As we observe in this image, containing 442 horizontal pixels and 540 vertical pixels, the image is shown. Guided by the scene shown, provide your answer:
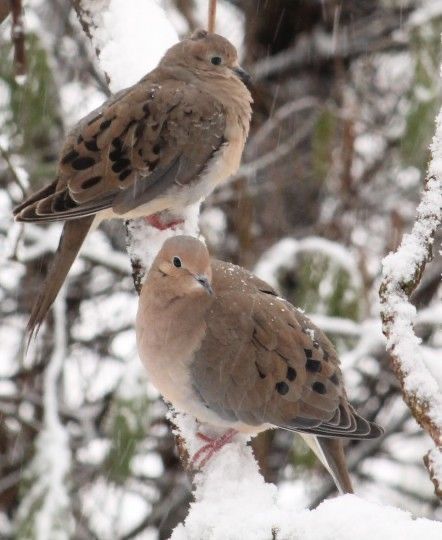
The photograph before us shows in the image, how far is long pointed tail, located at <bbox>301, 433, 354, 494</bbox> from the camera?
2.71 m

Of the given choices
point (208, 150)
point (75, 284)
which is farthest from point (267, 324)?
point (75, 284)

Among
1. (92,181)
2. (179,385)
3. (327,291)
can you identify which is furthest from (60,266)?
(327,291)

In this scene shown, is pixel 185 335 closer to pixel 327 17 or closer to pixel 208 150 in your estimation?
pixel 208 150

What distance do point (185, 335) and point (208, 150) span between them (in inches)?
36.3

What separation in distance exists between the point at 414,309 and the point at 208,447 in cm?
82

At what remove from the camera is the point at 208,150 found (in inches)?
137

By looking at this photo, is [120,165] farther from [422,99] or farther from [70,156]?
[422,99]

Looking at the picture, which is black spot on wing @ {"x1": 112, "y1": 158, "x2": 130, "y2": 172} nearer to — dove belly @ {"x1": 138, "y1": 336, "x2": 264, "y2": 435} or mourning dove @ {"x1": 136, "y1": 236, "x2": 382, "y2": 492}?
mourning dove @ {"x1": 136, "y1": 236, "x2": 382, "y2": 492}

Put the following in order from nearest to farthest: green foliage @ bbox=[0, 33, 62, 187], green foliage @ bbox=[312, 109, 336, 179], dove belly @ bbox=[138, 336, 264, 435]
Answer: dove belly @ bbox=[138, 336, 264, 435] → green foliage @ bbox=[0, 33, 62, 187] → green foliage @ bbox=[312, 109, 336, 179]

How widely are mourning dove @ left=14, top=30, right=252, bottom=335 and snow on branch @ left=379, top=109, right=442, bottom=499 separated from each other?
4.46ft

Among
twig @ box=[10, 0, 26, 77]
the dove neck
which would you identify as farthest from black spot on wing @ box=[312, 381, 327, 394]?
twig @ box=[10, 0, 26, 77]

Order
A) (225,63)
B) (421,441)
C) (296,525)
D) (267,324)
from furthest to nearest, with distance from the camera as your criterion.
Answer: (421,441)
(225,63)
(267,324)
(296,525)

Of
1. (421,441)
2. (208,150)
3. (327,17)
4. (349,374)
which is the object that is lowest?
(421,441)

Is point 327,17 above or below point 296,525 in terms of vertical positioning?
below
